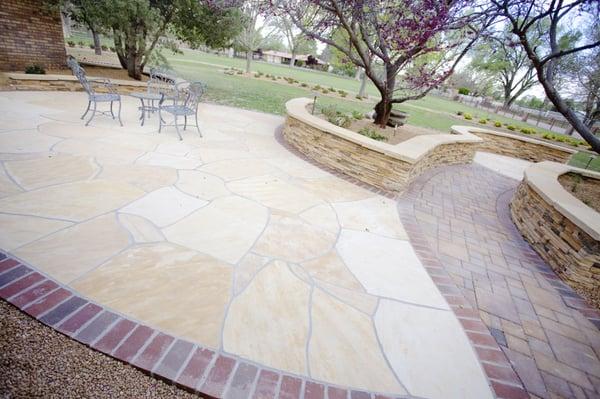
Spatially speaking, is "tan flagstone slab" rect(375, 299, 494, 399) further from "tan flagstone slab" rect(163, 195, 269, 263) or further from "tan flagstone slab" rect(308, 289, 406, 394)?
"tan flagstone slab" rect(163, 195, 269, 263)

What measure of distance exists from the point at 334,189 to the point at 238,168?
4.85 feet

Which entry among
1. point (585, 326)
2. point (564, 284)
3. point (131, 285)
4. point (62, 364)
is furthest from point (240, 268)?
point (564, 284)

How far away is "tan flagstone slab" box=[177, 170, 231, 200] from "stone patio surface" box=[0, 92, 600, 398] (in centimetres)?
3

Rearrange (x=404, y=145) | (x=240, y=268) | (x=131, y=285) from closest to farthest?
(x=131, y=285) < (x=240, y=268) < (x=404, y=145)

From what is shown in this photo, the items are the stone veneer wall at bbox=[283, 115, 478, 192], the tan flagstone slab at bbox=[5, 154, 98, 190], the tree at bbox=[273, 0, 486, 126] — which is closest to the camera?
the tan flagstone slab at bbox=[5, 154, 98, 190]

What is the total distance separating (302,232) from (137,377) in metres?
1.86

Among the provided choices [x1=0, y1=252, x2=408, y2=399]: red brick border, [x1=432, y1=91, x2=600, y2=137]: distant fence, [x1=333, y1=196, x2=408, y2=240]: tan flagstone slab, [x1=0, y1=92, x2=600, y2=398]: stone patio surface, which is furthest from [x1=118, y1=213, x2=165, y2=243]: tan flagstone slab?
[x1=432, y1=91, x2=600, y2=137]: distant fence

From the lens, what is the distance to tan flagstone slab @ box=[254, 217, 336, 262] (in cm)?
264

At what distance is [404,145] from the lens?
478 cm

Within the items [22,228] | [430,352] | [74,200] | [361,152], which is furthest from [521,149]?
[22,228]

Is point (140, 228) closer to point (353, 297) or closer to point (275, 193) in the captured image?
point (275, 193)

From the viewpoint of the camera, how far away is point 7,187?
283 cm

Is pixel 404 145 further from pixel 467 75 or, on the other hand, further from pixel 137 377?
pixel 467 75

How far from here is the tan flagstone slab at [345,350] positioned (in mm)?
1701
